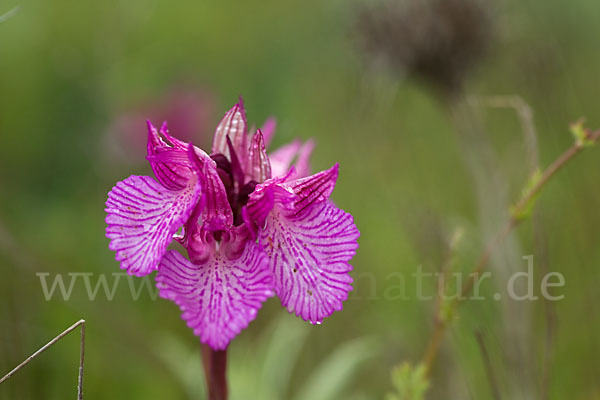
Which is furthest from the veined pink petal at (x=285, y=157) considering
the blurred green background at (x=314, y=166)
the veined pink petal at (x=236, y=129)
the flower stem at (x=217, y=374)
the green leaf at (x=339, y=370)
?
the green leaf at (x=339, y=370)

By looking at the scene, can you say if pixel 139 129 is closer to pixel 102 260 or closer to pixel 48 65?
pixel 102 260

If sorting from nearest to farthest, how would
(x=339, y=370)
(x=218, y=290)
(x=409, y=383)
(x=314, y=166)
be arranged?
(x=218, y=290)
(x=409, y=383)
(x=339, y=370)
(x=314, y=166)

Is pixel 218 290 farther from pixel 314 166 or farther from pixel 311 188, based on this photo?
pixel 314 166

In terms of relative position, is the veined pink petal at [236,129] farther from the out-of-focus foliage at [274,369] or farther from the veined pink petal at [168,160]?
the out-of-focus foliage at [274,369]

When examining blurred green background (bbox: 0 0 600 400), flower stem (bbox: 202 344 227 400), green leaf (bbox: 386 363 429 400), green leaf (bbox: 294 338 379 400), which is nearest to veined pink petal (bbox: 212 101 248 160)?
flower stem (bbox: 202 344 227 400)

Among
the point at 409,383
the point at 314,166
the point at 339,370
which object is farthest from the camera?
the point at 314,166

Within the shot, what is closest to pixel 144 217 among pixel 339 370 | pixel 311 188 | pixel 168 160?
pixel 168 160

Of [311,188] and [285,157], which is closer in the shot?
[311,188]
